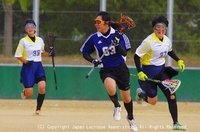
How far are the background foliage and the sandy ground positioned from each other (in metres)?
1.74

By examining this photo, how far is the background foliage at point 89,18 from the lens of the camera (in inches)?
829

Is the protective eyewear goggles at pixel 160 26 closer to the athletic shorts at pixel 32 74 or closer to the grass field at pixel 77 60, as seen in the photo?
the athletic shorts at pixel 32 74

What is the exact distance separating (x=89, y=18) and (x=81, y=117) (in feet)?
20.2

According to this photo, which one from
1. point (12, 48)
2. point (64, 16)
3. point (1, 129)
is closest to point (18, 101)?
point (12, 48)

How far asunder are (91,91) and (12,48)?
264cm

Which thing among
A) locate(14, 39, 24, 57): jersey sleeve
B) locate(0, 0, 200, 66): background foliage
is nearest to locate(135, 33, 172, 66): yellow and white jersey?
locate(14, 39, 24, 57): jersey sleeve

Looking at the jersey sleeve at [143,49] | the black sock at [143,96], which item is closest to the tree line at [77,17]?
the black sock at [143,96]

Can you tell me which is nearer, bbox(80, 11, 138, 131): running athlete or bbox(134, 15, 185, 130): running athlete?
bbox(80, 11, 138, 131): running athlete

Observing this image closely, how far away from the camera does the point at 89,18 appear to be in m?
21.3

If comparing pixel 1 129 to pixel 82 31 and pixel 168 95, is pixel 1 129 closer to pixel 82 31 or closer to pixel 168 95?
pixel 168 95

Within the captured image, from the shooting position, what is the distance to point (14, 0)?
21.0m

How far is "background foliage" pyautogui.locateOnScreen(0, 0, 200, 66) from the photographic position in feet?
69.1

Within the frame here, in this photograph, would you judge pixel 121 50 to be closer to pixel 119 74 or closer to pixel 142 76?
pixel 119 74

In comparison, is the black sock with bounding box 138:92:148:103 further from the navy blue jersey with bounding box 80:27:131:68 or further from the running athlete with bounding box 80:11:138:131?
the navy blue jersey with bounding box 80:27:131:68
